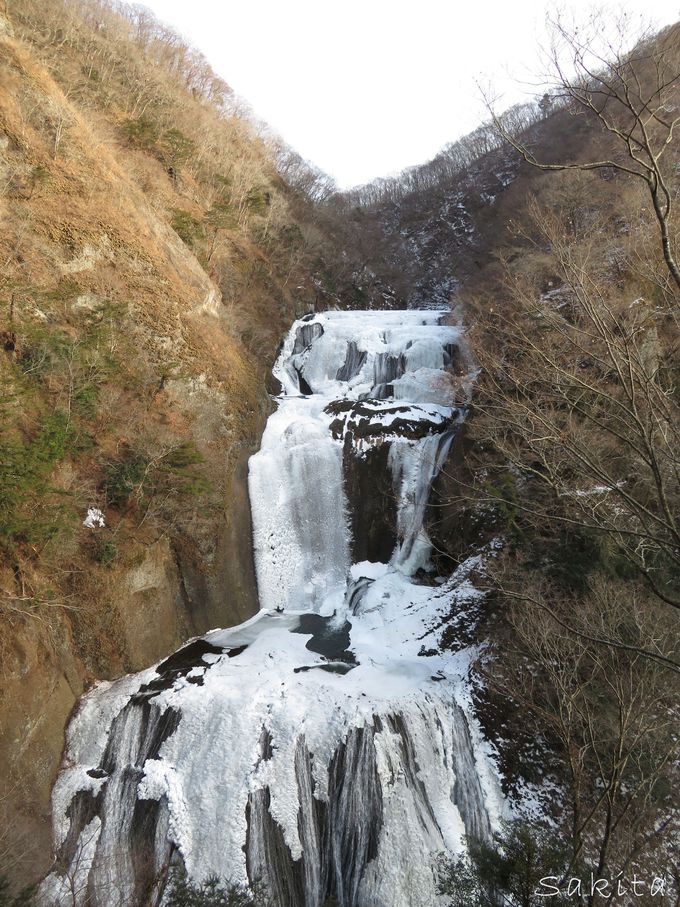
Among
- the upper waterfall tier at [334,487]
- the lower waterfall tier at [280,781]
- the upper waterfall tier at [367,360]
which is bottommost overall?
the lower waterfall tier at [280,781]

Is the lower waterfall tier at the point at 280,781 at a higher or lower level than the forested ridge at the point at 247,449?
lower

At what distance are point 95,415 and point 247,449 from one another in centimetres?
502

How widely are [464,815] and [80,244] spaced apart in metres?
15.9

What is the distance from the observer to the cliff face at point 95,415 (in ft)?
25.3

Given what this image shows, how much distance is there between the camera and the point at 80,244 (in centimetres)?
1188

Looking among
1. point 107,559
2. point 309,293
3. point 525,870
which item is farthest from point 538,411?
point 309,293

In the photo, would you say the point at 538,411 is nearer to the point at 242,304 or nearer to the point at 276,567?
the point at 276,567

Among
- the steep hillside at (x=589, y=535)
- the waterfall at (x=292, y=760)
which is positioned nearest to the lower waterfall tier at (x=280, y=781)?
the waterfall at (x=292, y=760)

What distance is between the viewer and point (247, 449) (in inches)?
558

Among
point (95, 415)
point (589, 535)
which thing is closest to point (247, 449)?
point (95, 415)

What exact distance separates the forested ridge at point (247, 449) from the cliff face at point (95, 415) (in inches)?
2.6

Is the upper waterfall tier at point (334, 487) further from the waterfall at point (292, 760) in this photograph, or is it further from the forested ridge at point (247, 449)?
the forested ridge at point (247, 449)

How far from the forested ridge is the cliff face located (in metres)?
0.07

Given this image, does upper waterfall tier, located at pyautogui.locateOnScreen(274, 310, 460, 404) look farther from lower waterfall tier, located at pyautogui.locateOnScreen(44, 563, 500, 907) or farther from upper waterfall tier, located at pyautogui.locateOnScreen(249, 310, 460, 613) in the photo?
lower waterfall tier, located at pyautogui.locateOnScreen(44, 563, 500, 907)
